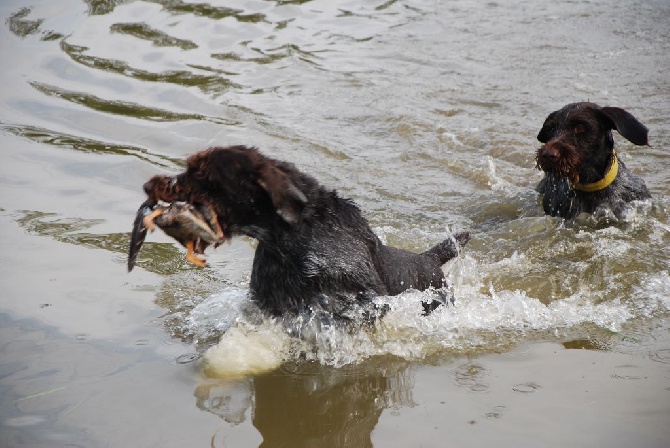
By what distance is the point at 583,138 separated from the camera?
7.72 metres

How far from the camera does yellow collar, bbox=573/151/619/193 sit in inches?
312

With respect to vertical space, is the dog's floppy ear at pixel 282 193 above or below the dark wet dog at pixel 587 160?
above

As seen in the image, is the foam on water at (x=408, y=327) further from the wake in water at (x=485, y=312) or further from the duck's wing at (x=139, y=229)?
the duck's wing at (x=139, y=229)

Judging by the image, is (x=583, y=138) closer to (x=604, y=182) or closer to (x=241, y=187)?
(x=604, y=182)

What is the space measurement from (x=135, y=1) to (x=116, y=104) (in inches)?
180

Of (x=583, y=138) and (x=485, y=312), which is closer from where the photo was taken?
(x=485, y=312)

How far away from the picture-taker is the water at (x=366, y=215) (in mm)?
4629

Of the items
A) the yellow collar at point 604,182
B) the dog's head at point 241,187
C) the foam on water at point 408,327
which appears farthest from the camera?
the yellow collar at point 604,182

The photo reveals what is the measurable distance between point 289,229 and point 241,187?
497 mm

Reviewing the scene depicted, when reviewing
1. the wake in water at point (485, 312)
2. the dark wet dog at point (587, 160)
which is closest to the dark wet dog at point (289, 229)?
the wake in water at point (485, 312)

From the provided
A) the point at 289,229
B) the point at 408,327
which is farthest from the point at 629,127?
the point at 289,229

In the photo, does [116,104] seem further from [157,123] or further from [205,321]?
[205,321]

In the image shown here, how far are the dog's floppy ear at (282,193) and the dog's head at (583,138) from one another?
3.23 metres

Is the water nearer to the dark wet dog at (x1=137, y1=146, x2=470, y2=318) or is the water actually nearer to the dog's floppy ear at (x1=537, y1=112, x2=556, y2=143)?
the dark wet dog at (x1=137, y1=146, x2=470, y2=318)
